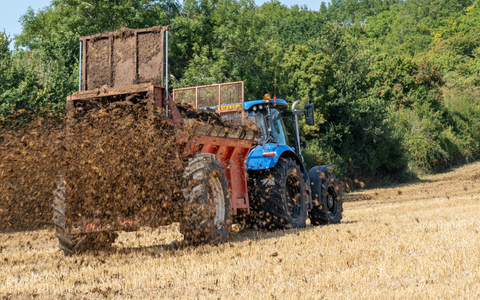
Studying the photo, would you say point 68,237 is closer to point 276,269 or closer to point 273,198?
point 276,269

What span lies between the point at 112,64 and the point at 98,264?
3087 millimetres

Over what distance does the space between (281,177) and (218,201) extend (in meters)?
1.95

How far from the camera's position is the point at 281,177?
8812mm

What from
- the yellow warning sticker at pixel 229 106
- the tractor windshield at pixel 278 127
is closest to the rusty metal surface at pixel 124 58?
the yellow warning sticker at pixel 229 106

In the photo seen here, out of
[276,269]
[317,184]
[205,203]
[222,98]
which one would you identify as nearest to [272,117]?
[222,98]

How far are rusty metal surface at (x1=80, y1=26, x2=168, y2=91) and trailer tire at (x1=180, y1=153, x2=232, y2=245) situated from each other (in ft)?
4.60

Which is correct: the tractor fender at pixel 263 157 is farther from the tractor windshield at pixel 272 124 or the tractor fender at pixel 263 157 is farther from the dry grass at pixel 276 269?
the dry grass at pixel 276 269

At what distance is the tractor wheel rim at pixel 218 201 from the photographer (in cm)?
707

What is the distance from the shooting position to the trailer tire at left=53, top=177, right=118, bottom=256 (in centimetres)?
660

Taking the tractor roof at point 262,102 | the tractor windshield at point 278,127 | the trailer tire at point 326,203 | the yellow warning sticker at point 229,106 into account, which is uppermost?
the tractor roof at point 262,102

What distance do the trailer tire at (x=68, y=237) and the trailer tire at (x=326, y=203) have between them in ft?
14.3

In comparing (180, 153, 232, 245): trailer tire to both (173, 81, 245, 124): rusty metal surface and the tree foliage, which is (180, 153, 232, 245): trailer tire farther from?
the tree foliage

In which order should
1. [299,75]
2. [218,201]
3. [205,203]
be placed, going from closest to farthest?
[205,203] → [218,201] → [299,75]

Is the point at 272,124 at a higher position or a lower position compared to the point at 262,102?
lower
